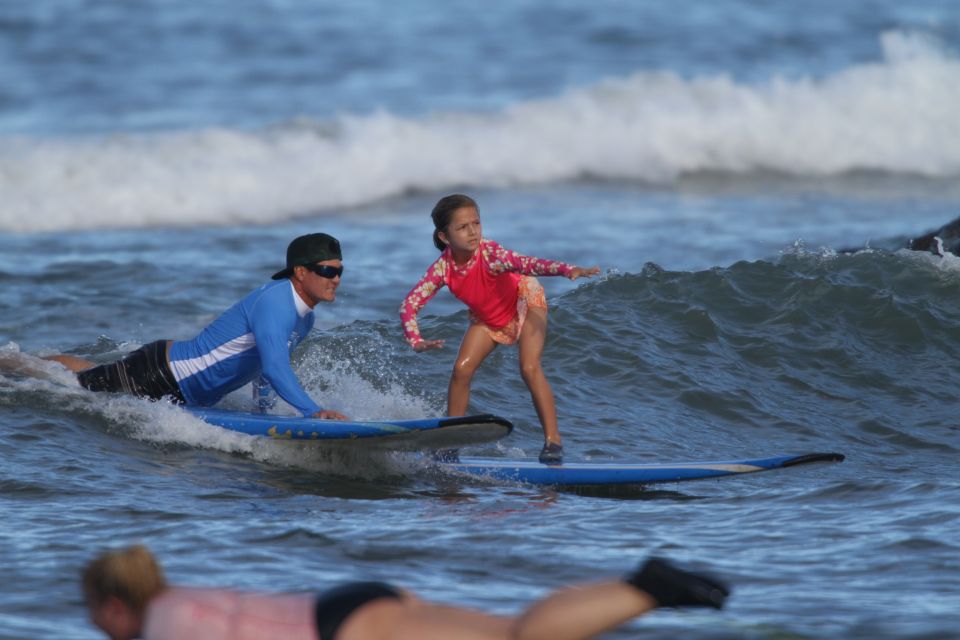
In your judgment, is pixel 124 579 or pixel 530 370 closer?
pixel 124 579

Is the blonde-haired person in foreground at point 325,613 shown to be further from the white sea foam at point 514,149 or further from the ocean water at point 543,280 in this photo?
the white sea foam at point 514,149

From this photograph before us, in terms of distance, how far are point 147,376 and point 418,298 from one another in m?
1.88

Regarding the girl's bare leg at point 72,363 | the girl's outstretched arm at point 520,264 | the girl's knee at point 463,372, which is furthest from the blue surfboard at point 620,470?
the girl's bare leg at point 72,363

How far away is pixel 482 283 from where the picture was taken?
26.9ft

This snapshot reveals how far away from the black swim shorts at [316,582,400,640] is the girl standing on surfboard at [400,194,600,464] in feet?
12.8

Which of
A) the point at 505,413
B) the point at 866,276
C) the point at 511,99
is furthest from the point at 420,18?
the point at 505,413

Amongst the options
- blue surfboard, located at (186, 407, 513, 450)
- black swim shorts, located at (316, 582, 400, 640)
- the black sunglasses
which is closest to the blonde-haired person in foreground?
black swim shorts, located at (316, 582, 400, 640)

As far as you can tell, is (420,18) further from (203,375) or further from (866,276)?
(203,375)

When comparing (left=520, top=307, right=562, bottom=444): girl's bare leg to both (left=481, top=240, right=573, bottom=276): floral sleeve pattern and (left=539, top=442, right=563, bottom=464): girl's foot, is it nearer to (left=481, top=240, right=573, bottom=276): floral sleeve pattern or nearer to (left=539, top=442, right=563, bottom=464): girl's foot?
(left=539, top=442, right=563, bottom=464): girl's foot

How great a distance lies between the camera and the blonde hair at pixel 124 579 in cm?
387

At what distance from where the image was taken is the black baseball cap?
25.6 feet

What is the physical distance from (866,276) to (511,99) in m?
12.8

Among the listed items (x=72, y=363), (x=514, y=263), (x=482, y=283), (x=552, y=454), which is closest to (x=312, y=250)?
(x=482, y=283)

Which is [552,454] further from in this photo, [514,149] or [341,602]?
[514,149]
